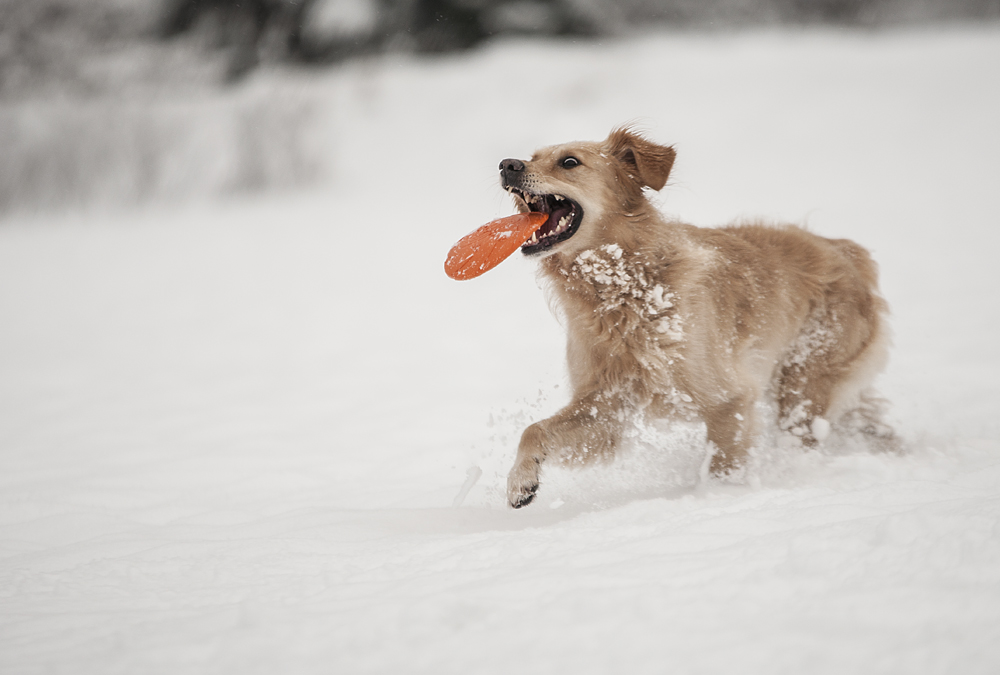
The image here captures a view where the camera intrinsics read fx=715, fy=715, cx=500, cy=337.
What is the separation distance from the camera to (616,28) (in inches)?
762

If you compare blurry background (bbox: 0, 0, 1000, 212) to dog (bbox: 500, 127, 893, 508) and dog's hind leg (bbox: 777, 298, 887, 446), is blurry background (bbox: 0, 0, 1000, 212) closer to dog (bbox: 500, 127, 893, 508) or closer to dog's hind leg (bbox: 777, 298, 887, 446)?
dog (bbox: 500, 127, 893, 508)

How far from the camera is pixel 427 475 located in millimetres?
3994

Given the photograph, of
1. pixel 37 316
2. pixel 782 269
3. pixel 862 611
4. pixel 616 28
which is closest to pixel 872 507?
pixel 862 611

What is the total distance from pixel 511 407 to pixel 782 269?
219 cm

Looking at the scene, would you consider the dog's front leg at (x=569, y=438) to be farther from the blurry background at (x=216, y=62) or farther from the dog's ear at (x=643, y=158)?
the blurry background at (x=216, y=62)

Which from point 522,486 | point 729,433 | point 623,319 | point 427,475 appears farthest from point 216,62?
point 729,433

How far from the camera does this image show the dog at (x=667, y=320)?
313 cm

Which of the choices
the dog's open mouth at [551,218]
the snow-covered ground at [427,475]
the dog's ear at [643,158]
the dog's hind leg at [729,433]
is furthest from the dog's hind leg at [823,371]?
the dog's open mouth at [551,218]

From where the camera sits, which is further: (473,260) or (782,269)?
(782,269)

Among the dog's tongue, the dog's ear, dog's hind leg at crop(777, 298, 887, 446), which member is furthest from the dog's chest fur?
dog's hind leg at crop(777, 298, 887, 446)

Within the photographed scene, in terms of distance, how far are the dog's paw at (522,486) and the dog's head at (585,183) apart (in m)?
0.96

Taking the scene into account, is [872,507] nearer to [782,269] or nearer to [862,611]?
[862,611]

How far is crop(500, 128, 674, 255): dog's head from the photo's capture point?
328cm

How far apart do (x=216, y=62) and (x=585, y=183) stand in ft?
52.9
